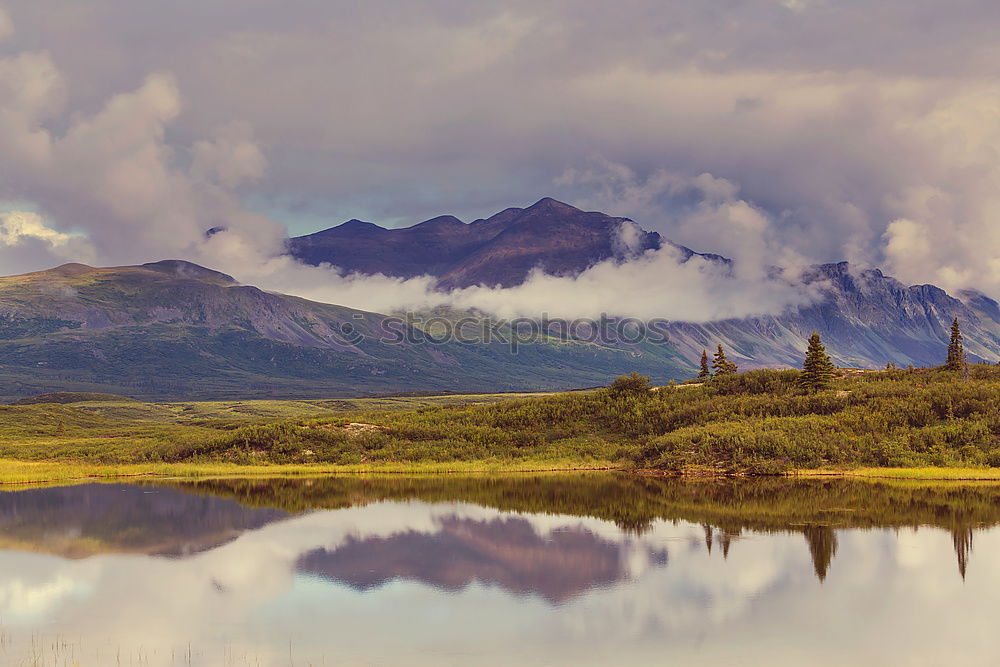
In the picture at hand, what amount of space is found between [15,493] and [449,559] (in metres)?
44.6

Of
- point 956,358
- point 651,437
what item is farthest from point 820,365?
point 651,437

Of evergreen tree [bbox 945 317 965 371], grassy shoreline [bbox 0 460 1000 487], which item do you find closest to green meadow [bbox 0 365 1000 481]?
grassy shoreline [bbox 0 460 1000 487]

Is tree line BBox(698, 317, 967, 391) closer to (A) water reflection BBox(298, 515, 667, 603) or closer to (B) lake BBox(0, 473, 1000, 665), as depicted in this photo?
(B) lake BBox(0, 473, 1000, 665)

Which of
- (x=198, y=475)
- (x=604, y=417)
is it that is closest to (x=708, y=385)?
(x=604, y=417)

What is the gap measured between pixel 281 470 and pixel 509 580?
2192 inches

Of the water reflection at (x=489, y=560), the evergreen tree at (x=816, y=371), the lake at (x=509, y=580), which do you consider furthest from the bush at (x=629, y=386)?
the water reflection at (x=489, y=560)

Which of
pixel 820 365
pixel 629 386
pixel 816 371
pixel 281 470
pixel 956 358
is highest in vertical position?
pixel 956 358

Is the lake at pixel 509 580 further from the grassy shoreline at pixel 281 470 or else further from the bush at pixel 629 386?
the bush at pixel 629 386

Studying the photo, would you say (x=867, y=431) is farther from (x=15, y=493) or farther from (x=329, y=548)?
(x=15, y=493)

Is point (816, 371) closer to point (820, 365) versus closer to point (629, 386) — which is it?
point (820, 365)

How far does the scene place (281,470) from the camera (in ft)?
297

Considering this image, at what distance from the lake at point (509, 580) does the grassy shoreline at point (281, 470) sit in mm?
17618

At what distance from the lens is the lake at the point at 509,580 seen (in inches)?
1145

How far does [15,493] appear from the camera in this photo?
238ft
